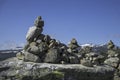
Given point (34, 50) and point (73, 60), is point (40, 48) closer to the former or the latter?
point (34, 50)

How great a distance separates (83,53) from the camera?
858 inches

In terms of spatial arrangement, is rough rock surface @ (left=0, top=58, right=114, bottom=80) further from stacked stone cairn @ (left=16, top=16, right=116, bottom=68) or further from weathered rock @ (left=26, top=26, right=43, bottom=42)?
weathered rock @ (left=26, top=26, right=43, bottom=42)

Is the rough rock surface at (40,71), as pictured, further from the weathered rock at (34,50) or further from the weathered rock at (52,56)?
the weathered rock at (34,50)

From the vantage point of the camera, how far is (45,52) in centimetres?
1819

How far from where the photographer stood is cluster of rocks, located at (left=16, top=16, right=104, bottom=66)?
17.7 metres

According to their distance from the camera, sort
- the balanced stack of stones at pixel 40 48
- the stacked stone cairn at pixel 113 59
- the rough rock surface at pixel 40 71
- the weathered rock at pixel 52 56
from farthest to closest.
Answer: the stacked stone cairn at pixel 113 59
the weathered rock at pixel 52 56
the balanced stack of stones at pixel 40 48
the rough rock surface at pixel 40 71

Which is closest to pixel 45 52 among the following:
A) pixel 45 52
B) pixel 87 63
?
pixel 45 52

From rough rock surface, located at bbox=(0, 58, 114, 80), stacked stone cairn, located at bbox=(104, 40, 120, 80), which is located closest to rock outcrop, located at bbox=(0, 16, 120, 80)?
rough rock surface, located at bbox=(0, 58, 114, 80)

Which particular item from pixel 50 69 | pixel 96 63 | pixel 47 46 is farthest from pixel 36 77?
pixel 96 63

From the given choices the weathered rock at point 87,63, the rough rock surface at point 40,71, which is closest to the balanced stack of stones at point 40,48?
the rough rock surface at point 40,71

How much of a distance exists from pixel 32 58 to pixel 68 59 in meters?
2.70

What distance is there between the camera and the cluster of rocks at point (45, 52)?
17719 millimetres

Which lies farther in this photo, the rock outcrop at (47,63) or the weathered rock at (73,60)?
the weathered rock at (73,60)

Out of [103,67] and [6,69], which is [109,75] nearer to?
[103,67]
